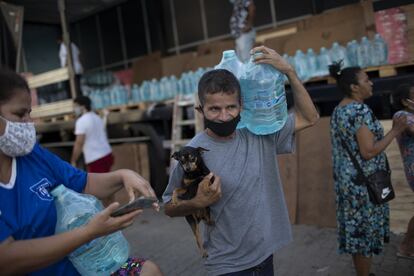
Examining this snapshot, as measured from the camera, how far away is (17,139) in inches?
62.9

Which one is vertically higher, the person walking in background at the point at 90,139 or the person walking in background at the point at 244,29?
the person walking in background at the point at 244,29

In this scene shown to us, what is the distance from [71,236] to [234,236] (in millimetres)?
782

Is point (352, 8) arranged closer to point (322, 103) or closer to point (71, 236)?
point (322, 103)

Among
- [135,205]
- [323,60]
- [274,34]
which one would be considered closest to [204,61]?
[274,34]

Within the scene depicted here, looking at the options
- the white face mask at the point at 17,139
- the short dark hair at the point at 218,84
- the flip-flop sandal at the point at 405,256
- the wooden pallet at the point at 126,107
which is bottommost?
the flip-flop sandal at the point at 405,256

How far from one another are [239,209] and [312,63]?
401 cm

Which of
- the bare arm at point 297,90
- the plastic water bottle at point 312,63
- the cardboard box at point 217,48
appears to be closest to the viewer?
the bare arm at point 297,90

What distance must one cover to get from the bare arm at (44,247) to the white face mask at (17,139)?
365mm

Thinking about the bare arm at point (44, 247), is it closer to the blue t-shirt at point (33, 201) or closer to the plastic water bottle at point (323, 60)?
the blue t-shirt at point (33, 201)

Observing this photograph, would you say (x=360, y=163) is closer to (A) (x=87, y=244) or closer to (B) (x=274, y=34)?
(A) (x=87, y=244)

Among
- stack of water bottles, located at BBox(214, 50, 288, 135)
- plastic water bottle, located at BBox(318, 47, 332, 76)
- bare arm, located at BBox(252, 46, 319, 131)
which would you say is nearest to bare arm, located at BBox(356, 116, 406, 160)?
bare arm, located at BBox(252, 46, 319, 131)

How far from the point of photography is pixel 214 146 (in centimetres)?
195

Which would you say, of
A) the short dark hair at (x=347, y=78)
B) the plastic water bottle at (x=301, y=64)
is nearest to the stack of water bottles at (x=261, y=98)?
the short dark hair at (x=347, y=78)

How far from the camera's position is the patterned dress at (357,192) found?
3.05 metres
